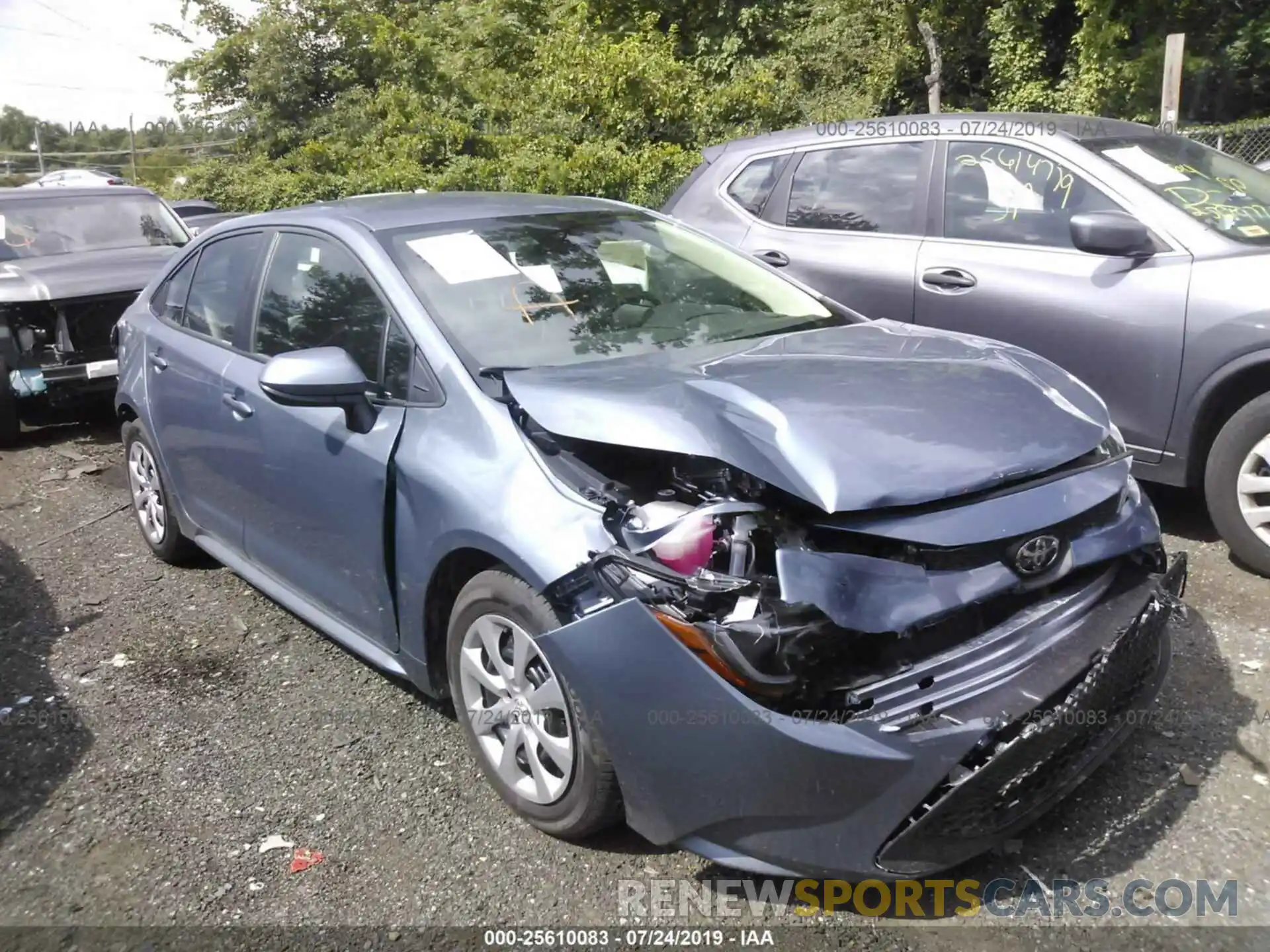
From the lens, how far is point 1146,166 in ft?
15.8

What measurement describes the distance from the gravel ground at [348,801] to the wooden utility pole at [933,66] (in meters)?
14.4

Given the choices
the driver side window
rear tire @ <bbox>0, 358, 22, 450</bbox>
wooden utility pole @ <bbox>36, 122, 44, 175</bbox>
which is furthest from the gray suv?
wooden utility pole @ <bbox>36, 122, 44, 175</bbox>

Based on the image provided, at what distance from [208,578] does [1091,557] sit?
388 cm

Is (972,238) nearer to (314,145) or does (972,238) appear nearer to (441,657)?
(441,657)

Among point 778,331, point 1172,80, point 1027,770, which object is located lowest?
point 1027,770

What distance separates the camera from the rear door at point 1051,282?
4398 millimetres

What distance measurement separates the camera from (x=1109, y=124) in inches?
206

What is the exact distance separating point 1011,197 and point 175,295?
12.3 feet

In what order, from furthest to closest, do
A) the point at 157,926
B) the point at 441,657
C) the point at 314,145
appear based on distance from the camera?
the point at 314,145 < the point at 441,657 < the point at 157,926

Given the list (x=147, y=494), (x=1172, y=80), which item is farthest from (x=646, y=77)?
(x=147, y=494)

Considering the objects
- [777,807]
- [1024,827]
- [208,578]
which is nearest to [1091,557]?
[1024,827]

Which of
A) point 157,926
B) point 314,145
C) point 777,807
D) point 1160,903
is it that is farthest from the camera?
point 314,145

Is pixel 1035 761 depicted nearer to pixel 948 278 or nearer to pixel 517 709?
pixel 517 709

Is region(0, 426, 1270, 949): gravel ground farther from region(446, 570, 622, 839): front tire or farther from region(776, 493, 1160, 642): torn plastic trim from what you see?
region(776, 493, 1160, 642): torn plastic trim
